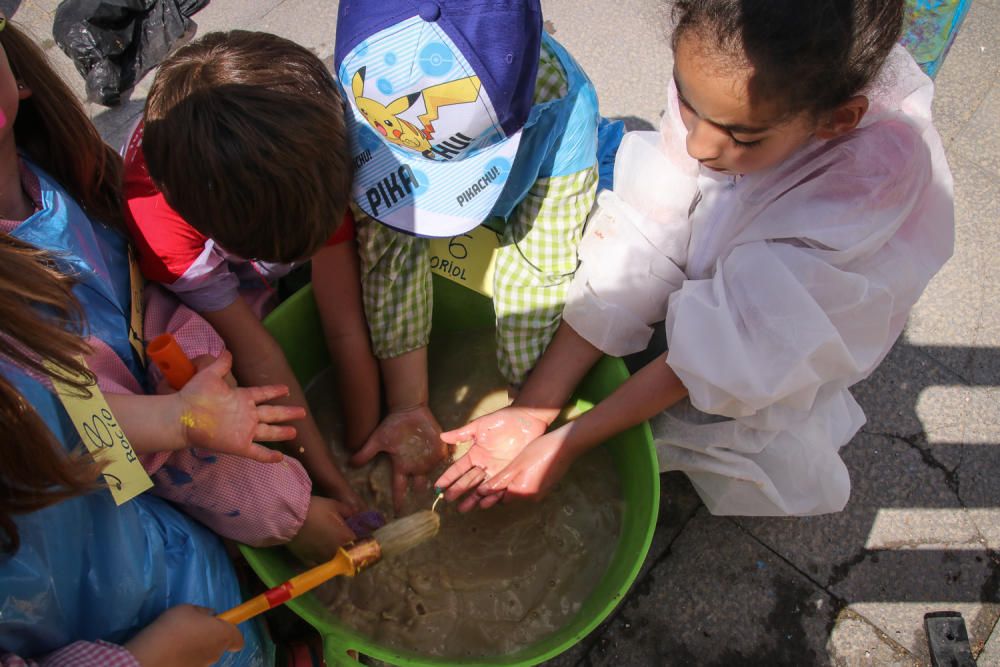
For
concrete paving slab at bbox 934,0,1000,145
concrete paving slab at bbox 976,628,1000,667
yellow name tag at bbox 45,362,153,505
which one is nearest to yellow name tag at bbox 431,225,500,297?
yellow name tag at bbox 45,362,153,505

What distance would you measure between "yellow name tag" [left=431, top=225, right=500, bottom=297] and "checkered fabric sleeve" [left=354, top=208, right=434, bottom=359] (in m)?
0.05

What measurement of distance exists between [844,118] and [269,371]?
2.74 ft

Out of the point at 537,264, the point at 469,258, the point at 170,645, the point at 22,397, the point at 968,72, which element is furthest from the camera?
the point at 968,72

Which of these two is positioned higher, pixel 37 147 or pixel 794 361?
pixel 37 147

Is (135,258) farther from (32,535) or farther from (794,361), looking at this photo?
(794,361)

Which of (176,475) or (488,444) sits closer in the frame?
(176,475)

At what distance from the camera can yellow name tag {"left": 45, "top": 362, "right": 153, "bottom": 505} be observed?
29.3 inches

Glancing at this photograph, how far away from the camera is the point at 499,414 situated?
4.11ft

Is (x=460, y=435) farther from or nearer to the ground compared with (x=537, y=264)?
nearer to the ground

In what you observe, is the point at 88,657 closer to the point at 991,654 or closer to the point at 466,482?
the point at 466,482

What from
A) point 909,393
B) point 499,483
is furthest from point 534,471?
point 909,393

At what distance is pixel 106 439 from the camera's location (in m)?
0.77

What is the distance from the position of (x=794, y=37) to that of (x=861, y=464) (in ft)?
2.73

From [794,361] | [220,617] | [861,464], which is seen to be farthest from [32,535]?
[861,464]
